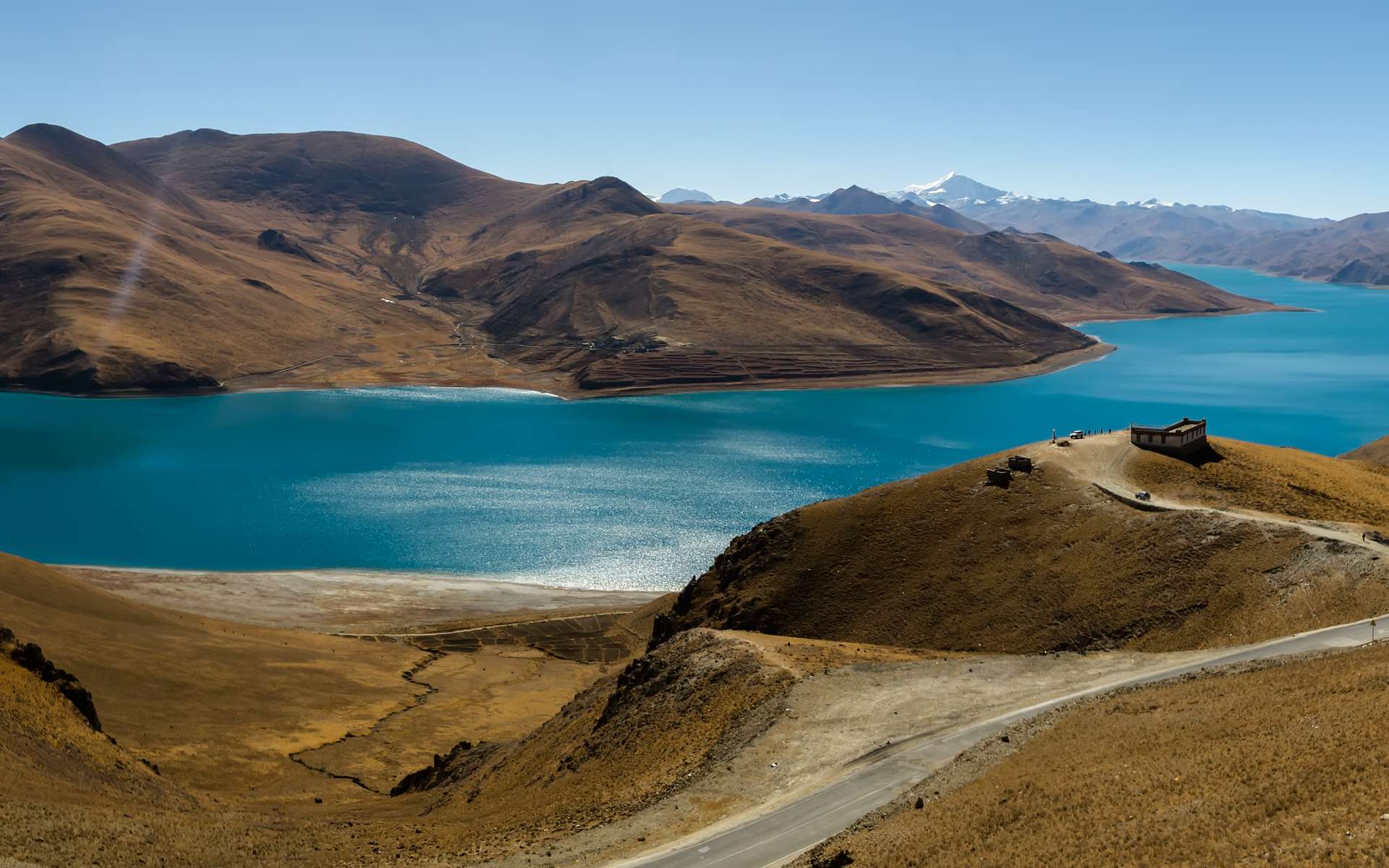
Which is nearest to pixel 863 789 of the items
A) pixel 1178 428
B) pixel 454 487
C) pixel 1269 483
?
pixel 1269 483

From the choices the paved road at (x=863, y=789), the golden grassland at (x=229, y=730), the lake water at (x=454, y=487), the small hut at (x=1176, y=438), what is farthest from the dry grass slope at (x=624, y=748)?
the lake water at (x=454, y=487)

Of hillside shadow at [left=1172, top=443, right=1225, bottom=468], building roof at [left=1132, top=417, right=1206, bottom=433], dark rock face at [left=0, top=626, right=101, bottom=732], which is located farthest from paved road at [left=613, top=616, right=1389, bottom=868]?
dark rock face at [left=0, top=626, right=101, bottom=732]

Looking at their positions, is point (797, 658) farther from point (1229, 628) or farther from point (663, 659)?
point (1229, 628)

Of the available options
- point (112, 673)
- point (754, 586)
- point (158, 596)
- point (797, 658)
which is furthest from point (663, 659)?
point (158, 596)

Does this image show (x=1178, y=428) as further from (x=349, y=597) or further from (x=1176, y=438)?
(x=349, y=597)

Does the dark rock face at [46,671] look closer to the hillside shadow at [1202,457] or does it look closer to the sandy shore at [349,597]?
the sandy shore at [349,597]
